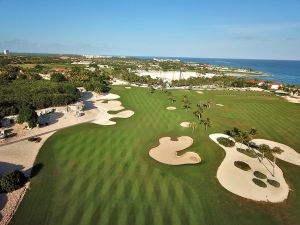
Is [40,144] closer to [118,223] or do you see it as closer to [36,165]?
[36,165]

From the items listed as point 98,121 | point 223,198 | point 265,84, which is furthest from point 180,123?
point 265,84

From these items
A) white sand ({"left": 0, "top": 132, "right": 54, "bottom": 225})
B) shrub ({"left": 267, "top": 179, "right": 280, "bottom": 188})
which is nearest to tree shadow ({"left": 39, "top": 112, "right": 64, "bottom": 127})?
white sand ({"left": 0, "top": 132, "right": 54, "bottom": 225})

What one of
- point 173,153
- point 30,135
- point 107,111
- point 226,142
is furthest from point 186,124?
point 30,135

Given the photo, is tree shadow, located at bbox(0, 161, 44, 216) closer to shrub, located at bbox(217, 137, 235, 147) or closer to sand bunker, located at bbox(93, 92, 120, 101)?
shrub, located at bbox(217, 137, 235, 147)

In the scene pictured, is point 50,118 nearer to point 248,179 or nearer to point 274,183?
point 248,179

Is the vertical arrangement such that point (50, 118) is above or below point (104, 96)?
above
